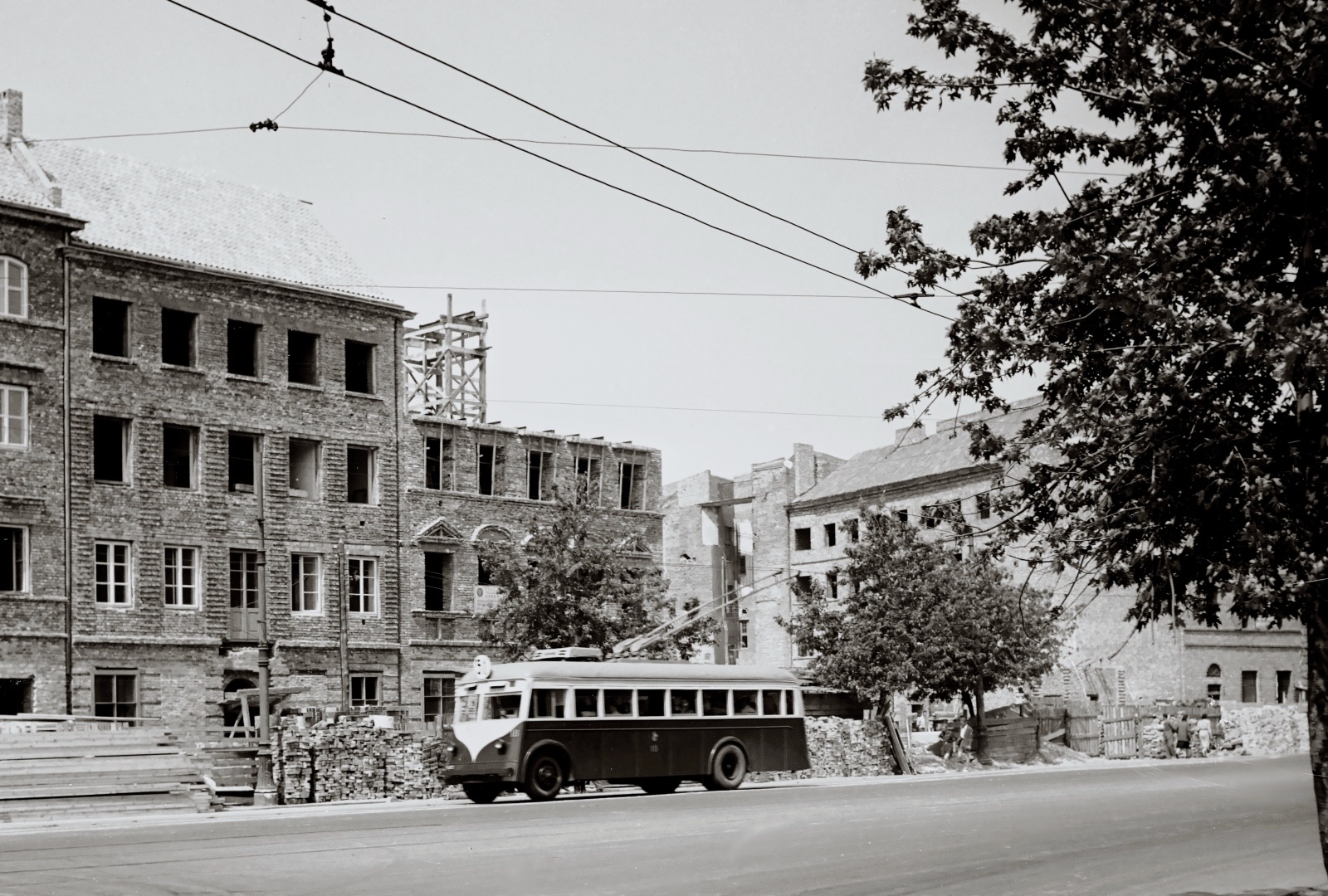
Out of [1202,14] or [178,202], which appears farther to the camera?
[178,202]

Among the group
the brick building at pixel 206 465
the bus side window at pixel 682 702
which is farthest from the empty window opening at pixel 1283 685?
the bus side window at pixel 682 702

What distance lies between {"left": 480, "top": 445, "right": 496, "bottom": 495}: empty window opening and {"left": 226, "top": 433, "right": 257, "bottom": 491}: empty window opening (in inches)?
319

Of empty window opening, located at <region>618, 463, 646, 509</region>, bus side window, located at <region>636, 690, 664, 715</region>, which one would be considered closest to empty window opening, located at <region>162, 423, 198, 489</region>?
empty window opening, located at <region>618, 463, 646, 509</region>

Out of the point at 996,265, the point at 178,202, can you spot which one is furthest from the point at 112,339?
the point at 996,265

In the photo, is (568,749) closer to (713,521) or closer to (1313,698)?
(1313,698)

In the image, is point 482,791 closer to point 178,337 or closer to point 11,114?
point 178,337

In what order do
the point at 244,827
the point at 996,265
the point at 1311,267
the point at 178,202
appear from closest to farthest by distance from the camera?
the point at 1311,267 < the point at 996,265 < the point at 244,827 < the point at 178,202

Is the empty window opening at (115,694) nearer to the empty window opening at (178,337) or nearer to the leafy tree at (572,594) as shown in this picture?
the empty window opening at (178,337)

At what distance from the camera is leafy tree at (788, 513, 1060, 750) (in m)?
44.2

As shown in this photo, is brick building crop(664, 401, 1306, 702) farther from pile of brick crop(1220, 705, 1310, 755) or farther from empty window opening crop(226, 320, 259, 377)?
empty window opening crop(226, 320, 259, 377)

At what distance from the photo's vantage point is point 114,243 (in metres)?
41.5


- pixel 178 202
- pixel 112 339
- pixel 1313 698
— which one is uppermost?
pixel 178 202

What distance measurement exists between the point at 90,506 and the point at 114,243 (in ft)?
22.7

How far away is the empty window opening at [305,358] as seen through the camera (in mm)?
45531
